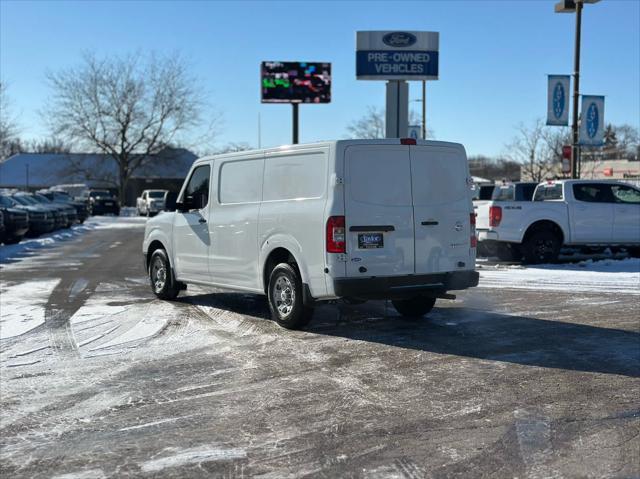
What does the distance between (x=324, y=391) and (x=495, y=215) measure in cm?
1007

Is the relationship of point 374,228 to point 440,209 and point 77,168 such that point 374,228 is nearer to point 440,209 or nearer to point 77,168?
point 440,209

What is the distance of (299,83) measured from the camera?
30.8m

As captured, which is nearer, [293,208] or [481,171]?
[293,208]

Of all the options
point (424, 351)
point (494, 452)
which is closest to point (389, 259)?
point (424, 351)

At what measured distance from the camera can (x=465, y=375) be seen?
6.25 m

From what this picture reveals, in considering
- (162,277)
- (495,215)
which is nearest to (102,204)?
(495,215)

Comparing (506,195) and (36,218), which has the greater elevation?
(506,195)

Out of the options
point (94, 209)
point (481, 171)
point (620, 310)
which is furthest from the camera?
point (481, 171)

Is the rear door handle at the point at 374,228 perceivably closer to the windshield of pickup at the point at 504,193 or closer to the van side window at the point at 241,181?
the van side window at the point at 241,181

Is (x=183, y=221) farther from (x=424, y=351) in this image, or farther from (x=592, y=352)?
(x=592, y=352)

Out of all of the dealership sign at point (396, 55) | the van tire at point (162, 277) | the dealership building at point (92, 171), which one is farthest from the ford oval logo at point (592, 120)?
the dealership building at point (92, 171)

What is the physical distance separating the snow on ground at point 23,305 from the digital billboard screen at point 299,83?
62.5 ft

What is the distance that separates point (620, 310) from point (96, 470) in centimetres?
765

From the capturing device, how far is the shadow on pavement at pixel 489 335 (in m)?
6.82
